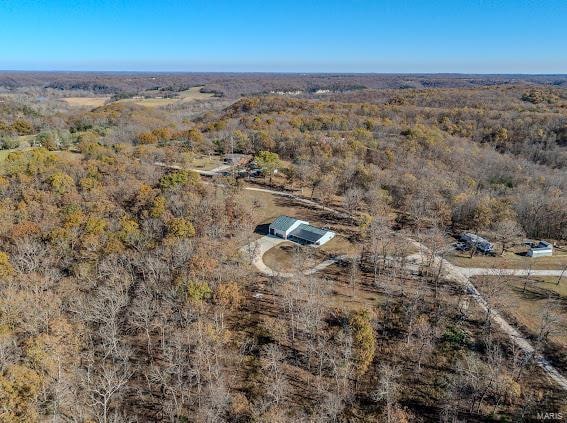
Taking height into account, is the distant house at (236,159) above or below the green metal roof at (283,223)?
above

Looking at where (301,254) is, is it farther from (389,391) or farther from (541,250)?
(541,250)

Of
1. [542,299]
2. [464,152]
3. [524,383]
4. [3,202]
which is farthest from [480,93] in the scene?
[3,202]

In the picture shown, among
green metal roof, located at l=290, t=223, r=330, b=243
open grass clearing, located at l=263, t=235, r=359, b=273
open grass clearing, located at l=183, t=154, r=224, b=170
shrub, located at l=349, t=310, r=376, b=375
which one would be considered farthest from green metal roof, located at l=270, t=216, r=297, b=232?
open grass clearing, located at l=183, t=154, r=224, b=170

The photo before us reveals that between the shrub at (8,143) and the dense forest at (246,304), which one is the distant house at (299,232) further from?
the shrub at (8,143)

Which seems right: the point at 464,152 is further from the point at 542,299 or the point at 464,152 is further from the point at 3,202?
the point at 3,202

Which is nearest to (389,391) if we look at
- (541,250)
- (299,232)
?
(299,232)

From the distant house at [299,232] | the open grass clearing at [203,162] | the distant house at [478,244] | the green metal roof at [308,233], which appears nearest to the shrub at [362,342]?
the distant house at [299,232]

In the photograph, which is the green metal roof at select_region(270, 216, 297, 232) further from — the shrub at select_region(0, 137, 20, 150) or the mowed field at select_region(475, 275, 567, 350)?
the shrub at select_region(0, 137, 20, 150)
